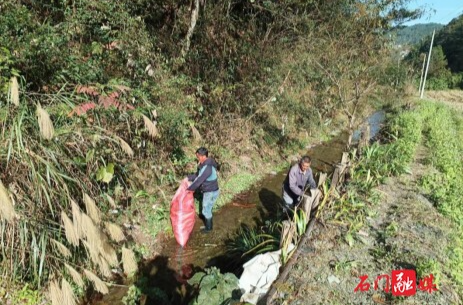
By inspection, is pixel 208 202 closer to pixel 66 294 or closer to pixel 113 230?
pixel 113 230

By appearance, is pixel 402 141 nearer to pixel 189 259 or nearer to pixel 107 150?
pixel 189 259

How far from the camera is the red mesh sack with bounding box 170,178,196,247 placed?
17.9 ft

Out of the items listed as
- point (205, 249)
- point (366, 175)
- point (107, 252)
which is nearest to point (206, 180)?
point (205, 249)

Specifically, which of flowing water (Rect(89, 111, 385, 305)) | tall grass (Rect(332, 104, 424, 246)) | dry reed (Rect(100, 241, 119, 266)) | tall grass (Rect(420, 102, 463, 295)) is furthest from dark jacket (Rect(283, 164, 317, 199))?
dry reed (Rect(100, 241, 119, 266))

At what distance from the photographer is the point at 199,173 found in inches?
217

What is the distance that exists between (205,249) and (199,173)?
1332mm

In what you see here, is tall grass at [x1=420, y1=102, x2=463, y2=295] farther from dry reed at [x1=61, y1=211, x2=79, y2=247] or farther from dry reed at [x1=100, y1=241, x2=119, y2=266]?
dry reed at [x1=61, y1=211, x2=79, y2=247]

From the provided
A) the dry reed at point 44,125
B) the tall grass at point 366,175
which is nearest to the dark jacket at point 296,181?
the tall grass at point 366,175

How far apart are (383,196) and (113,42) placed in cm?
590

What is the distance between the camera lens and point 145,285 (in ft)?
15.0

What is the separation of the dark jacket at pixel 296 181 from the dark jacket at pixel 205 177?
1.42 metres

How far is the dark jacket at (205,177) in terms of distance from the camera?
546 cm

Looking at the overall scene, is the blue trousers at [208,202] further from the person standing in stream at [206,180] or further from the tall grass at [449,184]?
the tall grass at [449,184]

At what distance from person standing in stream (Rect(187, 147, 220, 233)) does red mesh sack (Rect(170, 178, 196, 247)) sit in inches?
5.3
